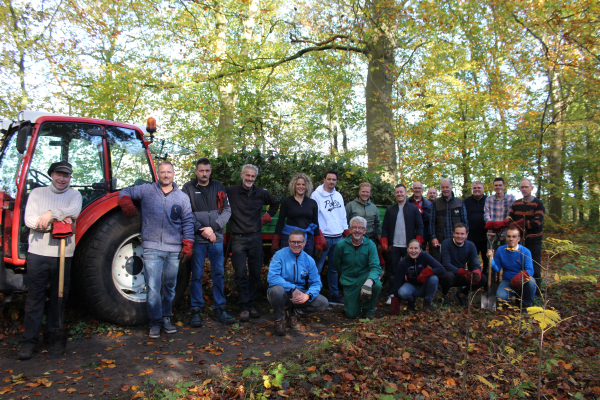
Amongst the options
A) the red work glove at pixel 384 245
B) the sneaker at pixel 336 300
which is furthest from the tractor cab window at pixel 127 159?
the red work glove at pixel 384 245

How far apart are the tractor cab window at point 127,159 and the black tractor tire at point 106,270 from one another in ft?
1.79

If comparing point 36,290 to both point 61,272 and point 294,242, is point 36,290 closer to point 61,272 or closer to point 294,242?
point 61,272

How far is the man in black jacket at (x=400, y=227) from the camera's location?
6145 mm

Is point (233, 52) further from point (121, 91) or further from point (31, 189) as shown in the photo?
point (31, 189)

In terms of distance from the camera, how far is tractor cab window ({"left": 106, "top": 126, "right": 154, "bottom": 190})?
472cm

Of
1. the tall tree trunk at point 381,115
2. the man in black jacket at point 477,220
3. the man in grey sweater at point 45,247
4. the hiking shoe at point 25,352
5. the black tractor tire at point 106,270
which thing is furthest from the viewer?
the tall tree trunk at point 381,115

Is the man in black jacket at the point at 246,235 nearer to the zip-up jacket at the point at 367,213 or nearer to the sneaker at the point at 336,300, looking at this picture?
the sneaker at the point at 336,300

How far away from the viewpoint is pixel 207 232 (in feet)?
15.5

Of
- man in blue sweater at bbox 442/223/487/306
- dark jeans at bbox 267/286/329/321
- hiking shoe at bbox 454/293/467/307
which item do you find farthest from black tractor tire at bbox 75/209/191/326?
hiking shoe at bbox 454/293/467/307

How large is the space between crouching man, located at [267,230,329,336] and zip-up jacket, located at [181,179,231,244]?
32.3 inches

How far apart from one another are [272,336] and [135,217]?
216 cm

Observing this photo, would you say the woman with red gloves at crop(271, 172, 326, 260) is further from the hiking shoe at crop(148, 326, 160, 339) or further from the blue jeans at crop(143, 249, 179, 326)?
the hiking shoe at crop(148, 326, 160, 339)

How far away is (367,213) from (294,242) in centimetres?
198

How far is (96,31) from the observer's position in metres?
10.4
